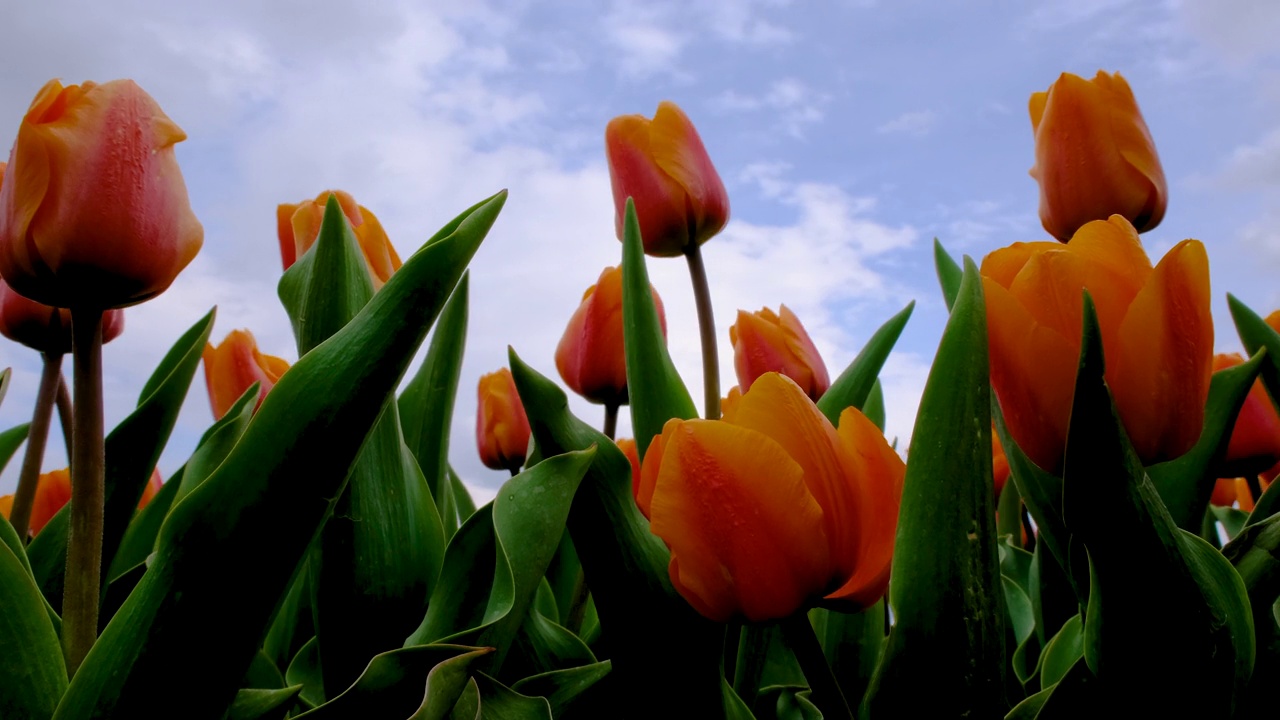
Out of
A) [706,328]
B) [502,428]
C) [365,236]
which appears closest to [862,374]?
[706,328]

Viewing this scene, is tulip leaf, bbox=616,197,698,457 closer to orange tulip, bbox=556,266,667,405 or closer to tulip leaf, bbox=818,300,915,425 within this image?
tulip leaf, bbox=818,300,915,425

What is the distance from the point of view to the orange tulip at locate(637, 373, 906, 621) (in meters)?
0.41

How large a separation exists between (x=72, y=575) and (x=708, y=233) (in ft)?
2.18

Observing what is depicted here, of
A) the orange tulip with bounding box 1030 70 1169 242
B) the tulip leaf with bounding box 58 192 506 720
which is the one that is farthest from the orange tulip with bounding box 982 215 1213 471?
the orange tulip with bounding box 1030 70 1169 242

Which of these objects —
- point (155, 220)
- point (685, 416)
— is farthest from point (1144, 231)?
→ point (155, 220)

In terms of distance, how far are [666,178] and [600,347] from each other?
211mm

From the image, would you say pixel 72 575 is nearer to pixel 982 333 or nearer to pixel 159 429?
pixel 159 429

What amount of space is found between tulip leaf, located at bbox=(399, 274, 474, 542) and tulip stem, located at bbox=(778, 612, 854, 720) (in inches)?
14.1

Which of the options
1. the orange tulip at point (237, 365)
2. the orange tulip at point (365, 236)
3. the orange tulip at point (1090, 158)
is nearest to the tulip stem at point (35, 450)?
the orange tulip at point (237, 365)

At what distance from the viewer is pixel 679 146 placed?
923 mm

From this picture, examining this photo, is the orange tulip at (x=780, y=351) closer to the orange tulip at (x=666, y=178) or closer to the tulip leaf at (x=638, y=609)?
the orange tulip at (x=666, y=178)

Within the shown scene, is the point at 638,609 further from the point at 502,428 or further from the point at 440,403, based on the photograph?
the point at 502,428

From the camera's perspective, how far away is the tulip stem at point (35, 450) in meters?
0.81

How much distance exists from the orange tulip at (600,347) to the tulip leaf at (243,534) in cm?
58
